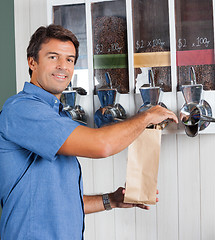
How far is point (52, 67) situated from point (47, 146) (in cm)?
27

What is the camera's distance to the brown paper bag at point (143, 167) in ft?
3.54

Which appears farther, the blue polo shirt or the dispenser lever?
the dispenser lever

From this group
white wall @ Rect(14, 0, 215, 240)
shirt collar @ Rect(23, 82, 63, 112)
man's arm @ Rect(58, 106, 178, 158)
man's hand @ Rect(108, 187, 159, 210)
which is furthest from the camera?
white wall @ Rect(14, 0, 215, 240)

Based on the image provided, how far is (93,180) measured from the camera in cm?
145

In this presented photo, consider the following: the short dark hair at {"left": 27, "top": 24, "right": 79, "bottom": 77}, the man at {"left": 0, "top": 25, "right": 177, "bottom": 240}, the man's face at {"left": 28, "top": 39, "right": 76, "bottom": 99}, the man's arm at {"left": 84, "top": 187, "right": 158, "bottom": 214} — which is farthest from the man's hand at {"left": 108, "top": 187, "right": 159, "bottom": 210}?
the short dark hair at {"left": 27, "top": 24, "right": 79, "bottom": 77}

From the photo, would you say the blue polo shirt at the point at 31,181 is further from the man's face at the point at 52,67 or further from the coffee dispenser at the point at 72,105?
the coffee dispenser at the point at 72,105

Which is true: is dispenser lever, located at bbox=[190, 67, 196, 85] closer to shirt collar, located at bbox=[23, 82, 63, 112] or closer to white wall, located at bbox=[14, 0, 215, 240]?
white wall, located at bbox=[14, 0, 215, 240]

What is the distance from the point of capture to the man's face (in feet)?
3.56

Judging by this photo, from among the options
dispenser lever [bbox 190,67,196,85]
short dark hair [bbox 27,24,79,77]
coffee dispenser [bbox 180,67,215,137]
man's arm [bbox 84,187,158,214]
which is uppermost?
Result: short dark hair [bbox 27,24,79,77]

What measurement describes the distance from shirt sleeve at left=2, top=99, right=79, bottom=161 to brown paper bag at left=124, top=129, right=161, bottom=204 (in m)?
0.24

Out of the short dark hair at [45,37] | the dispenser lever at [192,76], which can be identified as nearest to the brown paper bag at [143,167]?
the dispenser lever at [192,76]

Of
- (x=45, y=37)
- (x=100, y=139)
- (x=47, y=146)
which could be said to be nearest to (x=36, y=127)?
(x=47, y=146)

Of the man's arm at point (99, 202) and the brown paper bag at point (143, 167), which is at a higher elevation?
the brown paper bag at point (143, 167)

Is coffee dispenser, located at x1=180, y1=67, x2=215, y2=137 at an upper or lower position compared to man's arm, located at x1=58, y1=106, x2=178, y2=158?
upper
